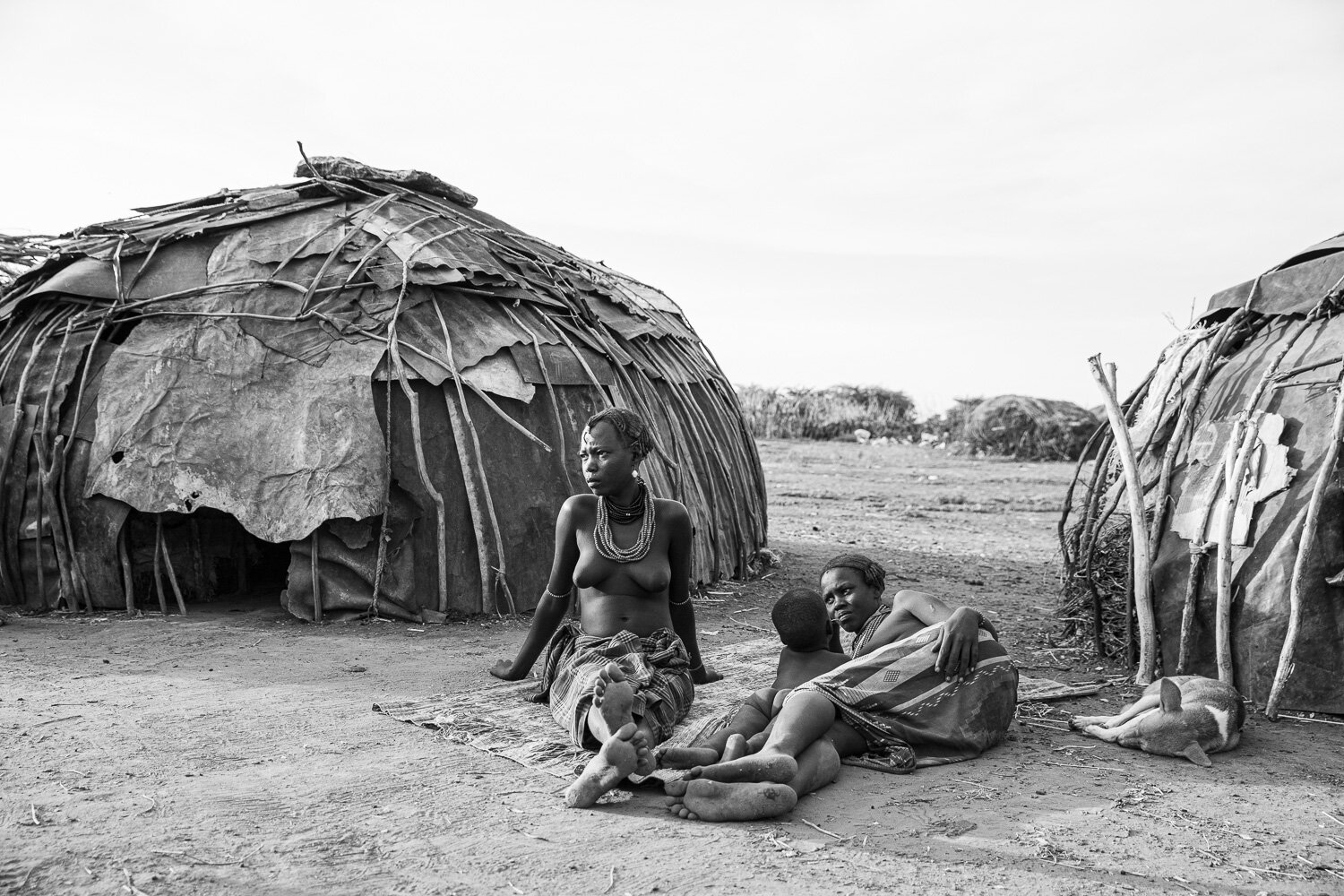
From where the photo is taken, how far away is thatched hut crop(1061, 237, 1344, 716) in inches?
170

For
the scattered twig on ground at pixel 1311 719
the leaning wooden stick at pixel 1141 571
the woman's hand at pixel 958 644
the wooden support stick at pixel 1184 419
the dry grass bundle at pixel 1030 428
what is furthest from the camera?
the dry grass bundle at pixel 1030 428

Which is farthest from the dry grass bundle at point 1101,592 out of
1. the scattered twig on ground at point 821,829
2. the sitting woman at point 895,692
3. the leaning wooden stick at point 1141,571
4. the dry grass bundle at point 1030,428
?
the dry grass bundle at point 1030,428

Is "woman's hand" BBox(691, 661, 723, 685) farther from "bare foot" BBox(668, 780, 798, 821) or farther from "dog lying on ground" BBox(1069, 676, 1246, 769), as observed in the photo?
"dog lying on ground" BBox(1069, 676, 1246, 769)

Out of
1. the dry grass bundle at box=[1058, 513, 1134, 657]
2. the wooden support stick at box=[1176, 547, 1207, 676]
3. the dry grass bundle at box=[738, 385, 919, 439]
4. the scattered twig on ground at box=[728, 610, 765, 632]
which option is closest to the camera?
the wooden support stick at box=[1176, 547, 1207, 676]

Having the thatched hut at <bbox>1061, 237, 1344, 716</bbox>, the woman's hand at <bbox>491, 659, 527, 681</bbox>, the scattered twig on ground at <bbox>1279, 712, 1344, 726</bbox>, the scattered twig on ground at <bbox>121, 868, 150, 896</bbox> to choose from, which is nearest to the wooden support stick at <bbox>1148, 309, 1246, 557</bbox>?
the thatched hut at <bbox>1061, 237, 1344, 716</bbox>

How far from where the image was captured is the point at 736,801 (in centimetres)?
298

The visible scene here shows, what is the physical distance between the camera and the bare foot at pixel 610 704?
3398 mm

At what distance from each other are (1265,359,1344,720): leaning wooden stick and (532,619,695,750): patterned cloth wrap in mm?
2238

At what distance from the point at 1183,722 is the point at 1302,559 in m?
0.93

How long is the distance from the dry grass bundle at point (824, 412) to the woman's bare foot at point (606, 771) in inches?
817

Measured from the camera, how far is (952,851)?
113 inches

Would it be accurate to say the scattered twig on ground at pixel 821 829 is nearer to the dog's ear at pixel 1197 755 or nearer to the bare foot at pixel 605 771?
the bare foot at pixel 605 771

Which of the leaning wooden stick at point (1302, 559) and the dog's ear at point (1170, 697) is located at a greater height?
the leaning wooden stick at point (1302, 559)

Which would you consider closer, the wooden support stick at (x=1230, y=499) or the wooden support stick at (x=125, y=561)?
the wooden support stick at (x=1230, y=499)
